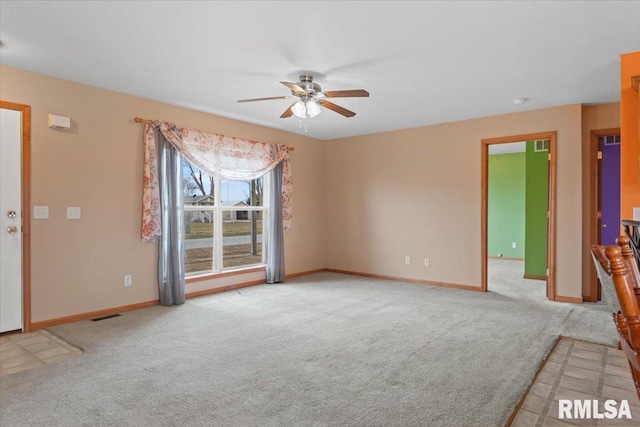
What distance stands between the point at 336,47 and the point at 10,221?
3437 millimetres

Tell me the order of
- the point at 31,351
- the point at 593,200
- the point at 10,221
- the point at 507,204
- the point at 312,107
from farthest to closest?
the point at 507,204 → the point at 593,200 → the point at 312,107 → the point at 10,221 → the point at 31,351

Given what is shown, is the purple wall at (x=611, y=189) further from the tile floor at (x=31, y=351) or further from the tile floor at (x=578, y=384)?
the tile floor at (x=31, y=351)

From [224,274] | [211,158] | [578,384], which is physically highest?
[211,158]

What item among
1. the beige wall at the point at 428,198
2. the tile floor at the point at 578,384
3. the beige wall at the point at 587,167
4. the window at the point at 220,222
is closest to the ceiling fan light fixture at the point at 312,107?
the window at the point at 220,222

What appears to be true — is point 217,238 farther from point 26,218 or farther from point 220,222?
point 26,218

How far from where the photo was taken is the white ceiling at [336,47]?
8.16 feet

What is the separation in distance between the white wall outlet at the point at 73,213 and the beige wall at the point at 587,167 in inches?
235

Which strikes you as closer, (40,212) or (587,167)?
(40,212)

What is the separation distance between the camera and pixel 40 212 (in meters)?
3.61

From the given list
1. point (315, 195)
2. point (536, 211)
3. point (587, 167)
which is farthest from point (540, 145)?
Result: point (315, 195)

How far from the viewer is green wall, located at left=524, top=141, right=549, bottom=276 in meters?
5.95

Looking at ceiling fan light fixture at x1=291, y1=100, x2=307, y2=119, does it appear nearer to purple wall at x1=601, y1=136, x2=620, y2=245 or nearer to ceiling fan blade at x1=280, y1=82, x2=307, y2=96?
ceiling fan blade at x1=280, y1=82, x2=307, y2=96

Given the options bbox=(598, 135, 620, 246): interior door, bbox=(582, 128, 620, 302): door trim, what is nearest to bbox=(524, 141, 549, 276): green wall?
bbox=(598, 135, 620, 246): interior door

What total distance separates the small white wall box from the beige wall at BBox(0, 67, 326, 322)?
6cm
